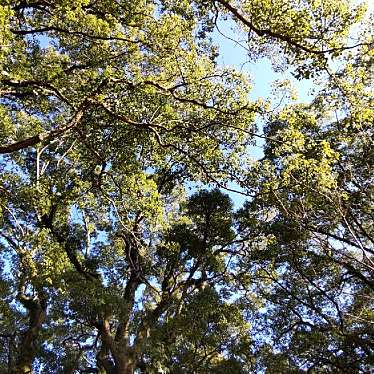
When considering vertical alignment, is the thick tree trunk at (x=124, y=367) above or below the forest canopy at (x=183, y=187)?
below

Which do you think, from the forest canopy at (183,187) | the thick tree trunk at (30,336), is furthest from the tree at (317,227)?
the thick tree trunk at (30,336)

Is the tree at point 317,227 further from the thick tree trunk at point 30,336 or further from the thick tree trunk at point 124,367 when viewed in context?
the thick tree trunk at point 30,336

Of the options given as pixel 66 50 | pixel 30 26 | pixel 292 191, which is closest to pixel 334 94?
pixel 292 191

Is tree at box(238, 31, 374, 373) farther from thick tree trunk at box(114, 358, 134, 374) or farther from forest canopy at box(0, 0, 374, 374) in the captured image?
thick tree trunk at box(114, 358, 134, 374)

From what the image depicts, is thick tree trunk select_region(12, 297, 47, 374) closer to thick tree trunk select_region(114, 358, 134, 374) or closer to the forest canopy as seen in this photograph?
the forest canopy

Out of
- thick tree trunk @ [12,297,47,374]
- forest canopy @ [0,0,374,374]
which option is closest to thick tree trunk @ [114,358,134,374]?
forest canopy @ [0,0,374,374]

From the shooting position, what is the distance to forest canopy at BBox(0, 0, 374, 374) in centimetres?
588

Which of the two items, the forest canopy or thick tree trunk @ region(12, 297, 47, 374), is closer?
the forest canopy

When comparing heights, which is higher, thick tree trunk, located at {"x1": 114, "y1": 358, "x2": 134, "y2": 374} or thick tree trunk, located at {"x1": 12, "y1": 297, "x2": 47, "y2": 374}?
thick tree trunk, located at {"x1": 12, "y1": 297, "x2": 47, "y2": 374}

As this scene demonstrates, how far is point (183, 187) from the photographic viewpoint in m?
11.4

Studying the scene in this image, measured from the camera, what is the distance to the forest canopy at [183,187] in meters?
5.88

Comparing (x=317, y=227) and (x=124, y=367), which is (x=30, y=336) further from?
(x=317, y=227)

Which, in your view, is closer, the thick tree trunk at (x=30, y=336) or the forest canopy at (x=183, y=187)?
the forest canopy at (x=183, y=187)

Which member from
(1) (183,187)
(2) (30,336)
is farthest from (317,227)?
(2) (30,336)
